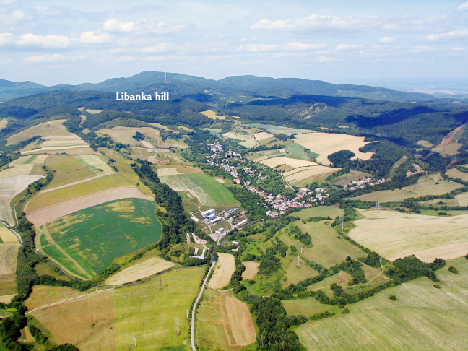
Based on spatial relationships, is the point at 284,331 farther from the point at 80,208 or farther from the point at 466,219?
the point at 80,208

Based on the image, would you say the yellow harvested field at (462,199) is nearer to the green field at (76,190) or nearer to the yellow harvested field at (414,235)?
the yellow harvested field at (414,235)

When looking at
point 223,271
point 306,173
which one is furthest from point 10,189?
point 306,173

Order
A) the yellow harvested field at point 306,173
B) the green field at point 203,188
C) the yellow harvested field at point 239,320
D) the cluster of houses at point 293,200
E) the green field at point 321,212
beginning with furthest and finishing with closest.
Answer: the yellow harvested field at point 306,173 < the green field at point 203,188 < the cluster of houses at point 293,200 < the green field at point 321,212 < the yellow harvested field at point 239,320

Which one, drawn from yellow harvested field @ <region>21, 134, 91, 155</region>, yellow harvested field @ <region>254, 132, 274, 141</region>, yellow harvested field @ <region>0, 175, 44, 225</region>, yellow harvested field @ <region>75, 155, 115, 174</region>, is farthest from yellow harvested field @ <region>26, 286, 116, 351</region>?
yellow harvested field @ <region>254, 132, 274, 141</region>

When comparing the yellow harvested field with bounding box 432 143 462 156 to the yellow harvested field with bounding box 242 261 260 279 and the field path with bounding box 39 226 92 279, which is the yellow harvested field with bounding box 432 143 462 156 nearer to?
the yellow harvested field with bounding box 242 261 260 279

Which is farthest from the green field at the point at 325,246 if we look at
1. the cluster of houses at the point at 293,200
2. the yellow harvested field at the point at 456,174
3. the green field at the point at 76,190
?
the yellow harvested field at the point at 456,174

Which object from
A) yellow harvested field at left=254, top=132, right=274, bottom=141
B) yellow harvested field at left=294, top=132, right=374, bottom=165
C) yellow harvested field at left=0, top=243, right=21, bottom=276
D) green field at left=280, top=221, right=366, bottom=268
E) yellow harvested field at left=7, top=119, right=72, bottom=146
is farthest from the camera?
yellow harvested field at left=254, top=132, right=274, bottom=141
